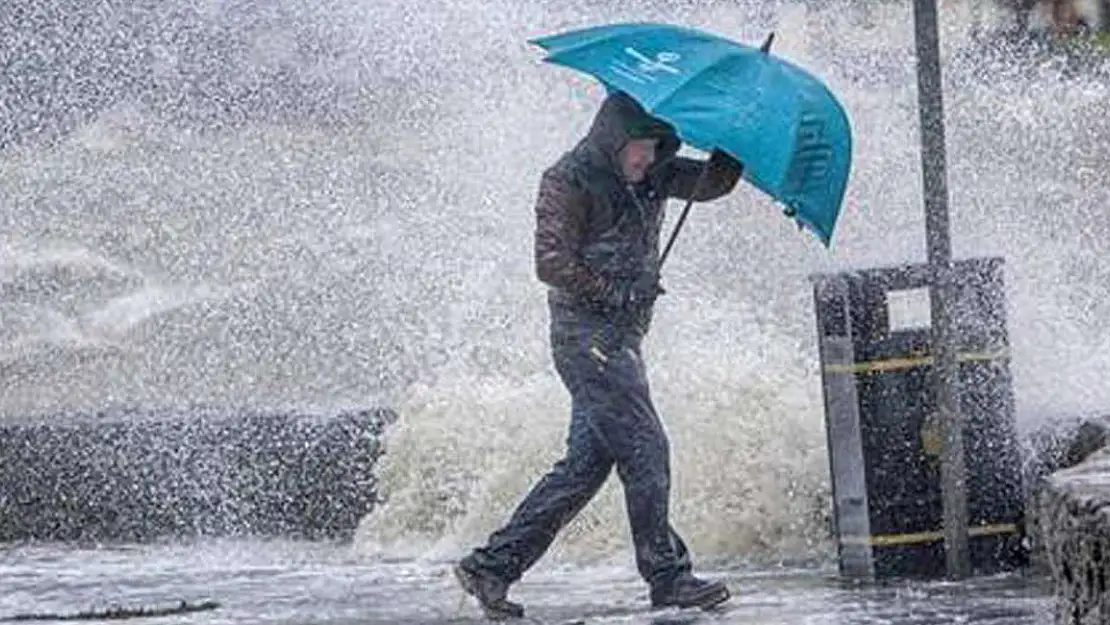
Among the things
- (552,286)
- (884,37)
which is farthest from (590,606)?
(884,37)

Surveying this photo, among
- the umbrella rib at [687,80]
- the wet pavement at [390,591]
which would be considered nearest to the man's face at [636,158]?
the umbrella rib at [687,80]

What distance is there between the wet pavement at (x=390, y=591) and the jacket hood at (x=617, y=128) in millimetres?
1293

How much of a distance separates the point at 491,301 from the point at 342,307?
2.71 m

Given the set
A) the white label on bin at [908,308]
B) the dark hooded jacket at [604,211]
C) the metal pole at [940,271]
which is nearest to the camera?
the dark hooded jacket at [604,211]

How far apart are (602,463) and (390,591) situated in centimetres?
132

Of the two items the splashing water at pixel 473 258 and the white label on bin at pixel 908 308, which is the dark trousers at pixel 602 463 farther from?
the white label on bin at pixel 908 308

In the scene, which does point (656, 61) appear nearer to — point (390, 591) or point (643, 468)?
point (643, 468)

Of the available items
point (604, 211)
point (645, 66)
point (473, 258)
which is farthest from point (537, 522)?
point (473, 258)

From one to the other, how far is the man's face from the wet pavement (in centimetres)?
123

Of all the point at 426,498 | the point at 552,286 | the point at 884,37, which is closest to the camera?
the point at 552,286

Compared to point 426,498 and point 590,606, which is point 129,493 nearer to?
point 426,498

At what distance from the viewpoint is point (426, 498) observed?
11.6m

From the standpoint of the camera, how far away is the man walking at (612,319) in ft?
28.8

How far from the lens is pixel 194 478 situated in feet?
40.0
